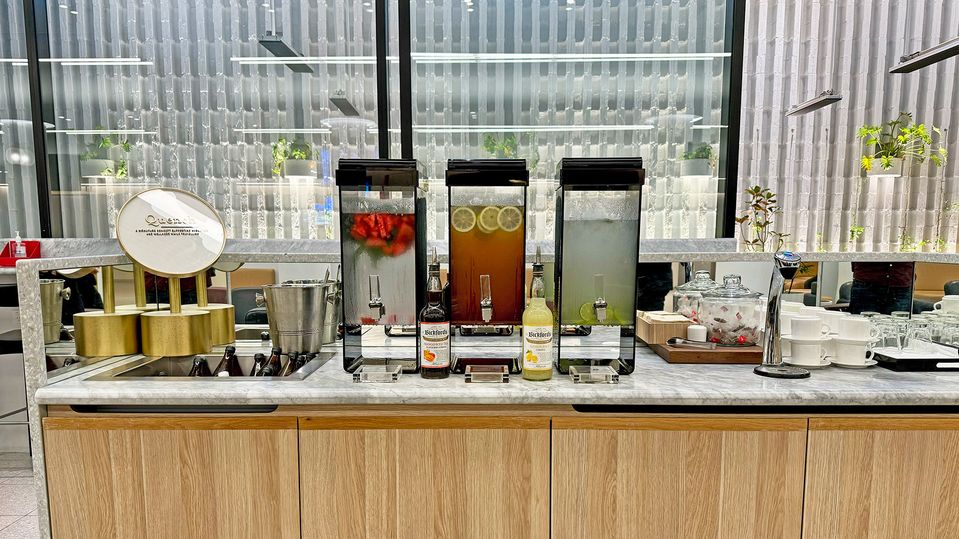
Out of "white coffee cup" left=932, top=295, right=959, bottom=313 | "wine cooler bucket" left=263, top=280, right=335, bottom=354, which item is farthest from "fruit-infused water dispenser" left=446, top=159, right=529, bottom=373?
"white coffee cup" left=932, top=295, right=959, bottom=313

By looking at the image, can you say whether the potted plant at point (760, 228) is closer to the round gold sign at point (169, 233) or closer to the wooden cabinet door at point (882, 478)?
the wooden cabinet door at point (882, 478)

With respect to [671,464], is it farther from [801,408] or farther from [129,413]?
[129,413]

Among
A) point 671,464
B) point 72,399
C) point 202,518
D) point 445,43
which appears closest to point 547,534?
point 671,464

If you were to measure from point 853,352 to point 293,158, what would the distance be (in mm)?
3291

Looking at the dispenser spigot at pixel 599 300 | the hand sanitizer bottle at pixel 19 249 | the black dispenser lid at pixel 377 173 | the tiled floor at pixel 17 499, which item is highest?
the black dispenser lid at pixel 377 173

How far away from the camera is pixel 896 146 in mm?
3992

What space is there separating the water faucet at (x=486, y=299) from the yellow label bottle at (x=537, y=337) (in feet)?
0.37

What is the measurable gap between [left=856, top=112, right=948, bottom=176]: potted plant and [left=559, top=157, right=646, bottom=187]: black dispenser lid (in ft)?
12.4

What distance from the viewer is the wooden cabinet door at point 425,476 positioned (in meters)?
1.20

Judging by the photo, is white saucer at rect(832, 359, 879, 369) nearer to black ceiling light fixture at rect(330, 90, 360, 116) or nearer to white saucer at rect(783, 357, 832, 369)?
white saucer at rect(783, 357, 832, 369)

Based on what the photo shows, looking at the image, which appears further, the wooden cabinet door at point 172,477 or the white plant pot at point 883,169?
the white plant pot at point 883,169

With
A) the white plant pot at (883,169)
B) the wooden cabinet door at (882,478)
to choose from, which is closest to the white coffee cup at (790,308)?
the wooden cabinet door at (882,478)

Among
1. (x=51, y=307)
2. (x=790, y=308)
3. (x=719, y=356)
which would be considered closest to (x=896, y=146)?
(x=790, y=308)

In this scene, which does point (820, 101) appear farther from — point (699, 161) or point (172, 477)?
point (172, 477)
